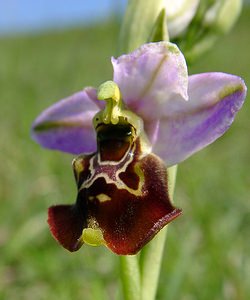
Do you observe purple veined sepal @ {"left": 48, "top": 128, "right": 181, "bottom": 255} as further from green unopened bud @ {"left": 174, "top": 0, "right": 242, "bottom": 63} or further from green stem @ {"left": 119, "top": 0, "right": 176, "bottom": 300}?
green unopened bud @ {"left": 174, "top": 0, "right": 242, "bottom": 63}

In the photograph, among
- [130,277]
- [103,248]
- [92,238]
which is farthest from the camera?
[103,248]

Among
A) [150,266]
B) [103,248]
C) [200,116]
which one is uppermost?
[200,116]

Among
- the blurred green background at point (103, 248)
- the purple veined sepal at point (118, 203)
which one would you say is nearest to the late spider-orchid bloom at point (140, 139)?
the purple veined sepal at point (118, 203)

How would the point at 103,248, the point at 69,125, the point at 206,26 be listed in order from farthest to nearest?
1. the point at 103,248
2. the point at 206,26
3. the point at 69,125

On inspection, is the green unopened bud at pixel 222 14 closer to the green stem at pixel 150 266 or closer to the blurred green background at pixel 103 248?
the blurred green background at pixel 103 248

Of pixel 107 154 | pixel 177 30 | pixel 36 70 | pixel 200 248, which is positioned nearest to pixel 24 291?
pixel 200 248

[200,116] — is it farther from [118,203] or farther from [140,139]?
[118,203]

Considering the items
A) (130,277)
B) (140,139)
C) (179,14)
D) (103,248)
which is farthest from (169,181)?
(103,248)
